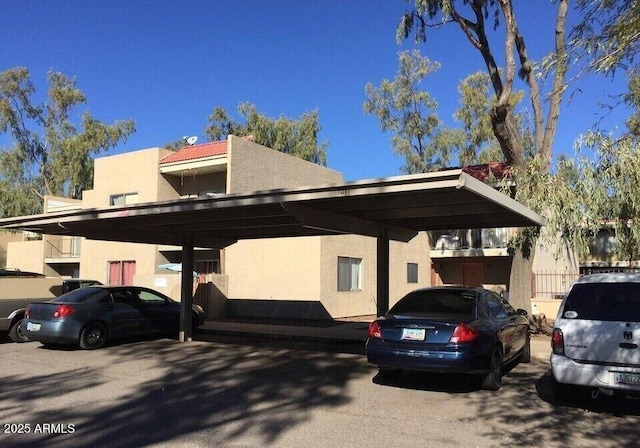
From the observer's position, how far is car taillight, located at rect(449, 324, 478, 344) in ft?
25.2

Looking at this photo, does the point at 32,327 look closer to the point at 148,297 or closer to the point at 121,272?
the point at 148,297

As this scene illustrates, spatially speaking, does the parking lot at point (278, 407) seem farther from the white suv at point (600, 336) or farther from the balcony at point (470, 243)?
the balcony at point (470, 243)

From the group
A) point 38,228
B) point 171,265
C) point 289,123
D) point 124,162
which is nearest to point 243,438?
point 38,228

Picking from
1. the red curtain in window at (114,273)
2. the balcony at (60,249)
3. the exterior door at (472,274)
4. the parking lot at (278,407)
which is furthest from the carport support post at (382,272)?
the balcony at (60,249)

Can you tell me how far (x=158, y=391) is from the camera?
8.21 metres

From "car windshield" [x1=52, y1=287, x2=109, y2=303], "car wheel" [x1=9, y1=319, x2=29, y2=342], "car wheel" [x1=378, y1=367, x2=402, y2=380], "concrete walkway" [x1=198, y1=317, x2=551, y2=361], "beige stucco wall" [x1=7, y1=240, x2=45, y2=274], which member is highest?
"beige stucco wall" [x1=7, y1=240, x2=45, y2=274]

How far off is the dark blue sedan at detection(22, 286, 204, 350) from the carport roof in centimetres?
169

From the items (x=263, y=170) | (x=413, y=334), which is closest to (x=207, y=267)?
(x=263, y=170)

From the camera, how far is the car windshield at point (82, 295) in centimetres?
1241

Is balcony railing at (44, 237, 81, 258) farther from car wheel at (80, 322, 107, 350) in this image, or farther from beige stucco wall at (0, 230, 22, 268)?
car wheel at (80, 322, 107, 350)

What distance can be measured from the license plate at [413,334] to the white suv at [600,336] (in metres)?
1.71

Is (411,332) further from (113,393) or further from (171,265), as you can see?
(171,265)

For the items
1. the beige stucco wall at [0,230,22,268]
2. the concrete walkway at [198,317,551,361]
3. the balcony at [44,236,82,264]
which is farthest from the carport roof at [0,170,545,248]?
the beige stucco wall at [0,230,22,268]

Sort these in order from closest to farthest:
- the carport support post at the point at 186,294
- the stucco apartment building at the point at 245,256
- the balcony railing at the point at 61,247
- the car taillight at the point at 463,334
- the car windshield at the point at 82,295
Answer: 1. the car taillight at the point at 463,334
2. the car windshield at the point at 82,295
3. the carport support post at the point at 186,294
4. the stucco apartment building at the point at 245,256
5. the balcony railing at the point at 61,247
